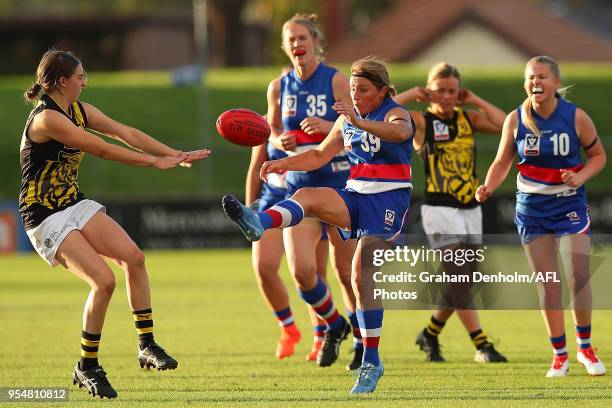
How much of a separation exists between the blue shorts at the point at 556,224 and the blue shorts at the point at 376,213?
3.27 feet

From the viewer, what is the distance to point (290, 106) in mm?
8547

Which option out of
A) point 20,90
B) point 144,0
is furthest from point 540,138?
point 144,0

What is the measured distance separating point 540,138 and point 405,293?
1.24 metres

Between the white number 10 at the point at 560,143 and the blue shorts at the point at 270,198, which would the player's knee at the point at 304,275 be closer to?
the blue shorts at the point at 270,198

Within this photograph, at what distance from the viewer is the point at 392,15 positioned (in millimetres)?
43500

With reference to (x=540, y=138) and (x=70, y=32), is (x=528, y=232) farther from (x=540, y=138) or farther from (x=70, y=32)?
(x=70, y=32)

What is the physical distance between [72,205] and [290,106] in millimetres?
1986

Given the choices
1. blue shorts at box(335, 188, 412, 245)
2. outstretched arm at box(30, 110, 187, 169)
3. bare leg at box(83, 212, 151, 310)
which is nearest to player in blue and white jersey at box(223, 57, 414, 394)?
blue shorts at box(335, 188, 412, 245)

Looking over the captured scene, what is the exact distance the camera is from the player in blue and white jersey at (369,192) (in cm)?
701

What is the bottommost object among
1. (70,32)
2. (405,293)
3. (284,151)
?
(405,293)

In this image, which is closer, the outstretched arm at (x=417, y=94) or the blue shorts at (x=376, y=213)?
the blue shorts at (x=376, y=213)

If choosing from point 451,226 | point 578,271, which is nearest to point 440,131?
point 451,226

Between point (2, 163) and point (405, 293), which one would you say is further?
point (2, 163)

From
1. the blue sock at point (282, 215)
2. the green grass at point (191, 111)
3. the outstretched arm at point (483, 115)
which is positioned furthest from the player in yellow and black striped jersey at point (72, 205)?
the green grass at point (191, 111)
